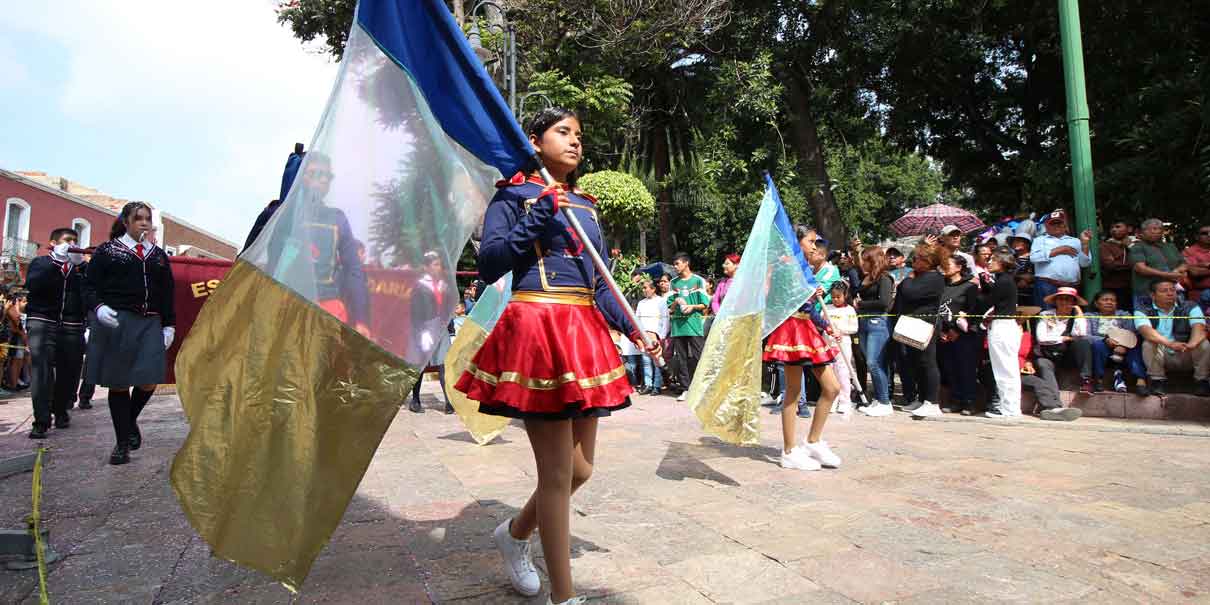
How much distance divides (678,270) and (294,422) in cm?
866

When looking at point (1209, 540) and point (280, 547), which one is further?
point (1209, 540)

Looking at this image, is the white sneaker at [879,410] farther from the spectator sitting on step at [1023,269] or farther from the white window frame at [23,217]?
the white window frame at [23,217]

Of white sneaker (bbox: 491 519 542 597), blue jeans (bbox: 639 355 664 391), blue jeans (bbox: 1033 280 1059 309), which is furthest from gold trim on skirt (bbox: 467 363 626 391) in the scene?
blue jeans (bbox: 639 355 664 391)

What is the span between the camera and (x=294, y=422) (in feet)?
8.08

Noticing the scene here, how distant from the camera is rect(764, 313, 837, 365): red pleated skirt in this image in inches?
207

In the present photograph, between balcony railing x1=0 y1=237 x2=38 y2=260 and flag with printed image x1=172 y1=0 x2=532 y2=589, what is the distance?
34.9m

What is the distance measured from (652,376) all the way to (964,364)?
15.0ft

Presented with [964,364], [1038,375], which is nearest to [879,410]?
[964,364]

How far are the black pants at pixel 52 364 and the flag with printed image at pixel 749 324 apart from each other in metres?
5.97

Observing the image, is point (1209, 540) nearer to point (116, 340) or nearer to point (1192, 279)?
point (1192, 279)

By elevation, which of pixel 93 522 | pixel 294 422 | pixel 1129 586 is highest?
pixel 294 422

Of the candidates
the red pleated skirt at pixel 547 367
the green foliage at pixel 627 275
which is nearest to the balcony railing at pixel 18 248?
Answer: the green foliage at pixel 627 275

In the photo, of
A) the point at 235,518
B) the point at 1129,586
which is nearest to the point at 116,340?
the point at 235,518

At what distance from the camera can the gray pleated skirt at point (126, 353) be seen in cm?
538
